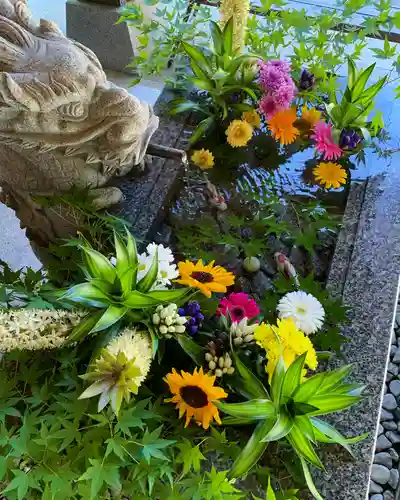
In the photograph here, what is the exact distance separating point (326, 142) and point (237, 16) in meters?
0.53

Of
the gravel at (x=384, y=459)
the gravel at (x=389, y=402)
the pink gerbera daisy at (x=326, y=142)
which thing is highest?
the pink gerbera daisy at (x=326, y=142)

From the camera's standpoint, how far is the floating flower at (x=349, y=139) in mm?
1759

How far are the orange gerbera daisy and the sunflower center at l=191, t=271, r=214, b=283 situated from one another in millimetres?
676

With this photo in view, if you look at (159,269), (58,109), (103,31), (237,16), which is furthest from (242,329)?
(103,31)

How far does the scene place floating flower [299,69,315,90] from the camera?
6.08 feet

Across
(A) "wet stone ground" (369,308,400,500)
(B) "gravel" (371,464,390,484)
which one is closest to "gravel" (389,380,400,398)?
(A) "wet stone ground" (369,308,400,500)

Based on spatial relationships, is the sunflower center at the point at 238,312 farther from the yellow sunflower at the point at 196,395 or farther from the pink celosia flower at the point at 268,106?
the pink celosia flower at the point at 268,106

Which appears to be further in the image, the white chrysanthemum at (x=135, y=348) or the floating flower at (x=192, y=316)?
the floating flower at (x=192, y=316)

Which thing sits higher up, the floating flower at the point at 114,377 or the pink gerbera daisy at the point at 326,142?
the pink gerbera daisy at the point at 326,142

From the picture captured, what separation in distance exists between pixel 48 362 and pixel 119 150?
597 millimetres

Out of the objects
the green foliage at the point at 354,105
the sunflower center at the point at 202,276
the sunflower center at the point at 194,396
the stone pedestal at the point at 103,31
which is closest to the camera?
the sunflower center at the point at 194,396

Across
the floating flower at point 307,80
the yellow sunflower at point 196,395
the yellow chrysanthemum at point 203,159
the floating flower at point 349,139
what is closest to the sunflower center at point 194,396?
the yellow sunflower at point 196,395

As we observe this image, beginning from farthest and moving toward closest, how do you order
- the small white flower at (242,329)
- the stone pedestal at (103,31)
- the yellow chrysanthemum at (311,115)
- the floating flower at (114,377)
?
the stone pedestal at (103,31) → the yellow chrysanthemum at (311,115) → the small white flower at (242,329) → the floating flower at (114,377)

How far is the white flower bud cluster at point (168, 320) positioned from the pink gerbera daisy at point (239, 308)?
142mm
